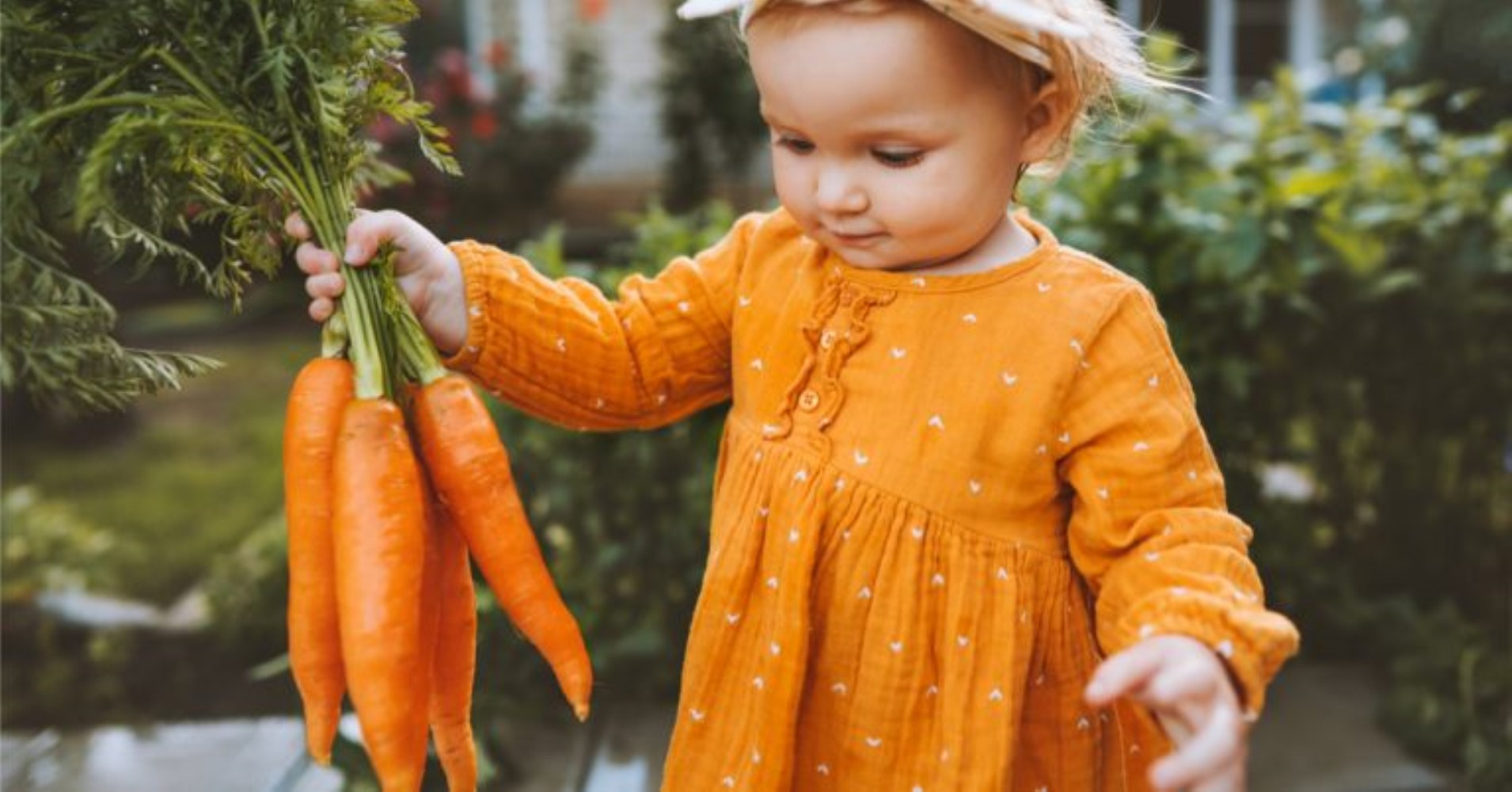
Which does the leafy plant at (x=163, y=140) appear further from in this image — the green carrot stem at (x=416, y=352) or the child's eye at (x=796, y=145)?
the child's eye at (x=796, y=145)

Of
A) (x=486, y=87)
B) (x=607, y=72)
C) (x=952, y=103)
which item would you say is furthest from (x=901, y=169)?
(x=607, y=72)

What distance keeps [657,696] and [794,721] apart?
1.88m

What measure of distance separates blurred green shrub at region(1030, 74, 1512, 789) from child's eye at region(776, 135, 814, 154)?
60.9 inches

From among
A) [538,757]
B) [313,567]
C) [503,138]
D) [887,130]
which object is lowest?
[503,138]

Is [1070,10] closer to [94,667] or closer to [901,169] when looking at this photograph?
[901,169]

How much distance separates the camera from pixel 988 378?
1545 mm

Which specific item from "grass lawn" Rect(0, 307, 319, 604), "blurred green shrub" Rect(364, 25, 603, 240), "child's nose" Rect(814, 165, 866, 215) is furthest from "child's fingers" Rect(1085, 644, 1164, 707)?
"blurred green shrub" Rect(364, 25, 603, 240)

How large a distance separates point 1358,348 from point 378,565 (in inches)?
108

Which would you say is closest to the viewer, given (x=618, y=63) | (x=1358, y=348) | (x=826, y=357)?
(x=826, y=357)

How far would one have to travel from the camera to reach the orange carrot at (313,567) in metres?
1.55

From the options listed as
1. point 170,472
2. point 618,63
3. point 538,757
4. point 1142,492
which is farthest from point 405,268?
point 618,63

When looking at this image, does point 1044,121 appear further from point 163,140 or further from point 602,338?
point 163,140

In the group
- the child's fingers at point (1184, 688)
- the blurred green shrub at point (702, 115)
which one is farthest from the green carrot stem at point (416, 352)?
the blurred green shrub at point (702, 115)

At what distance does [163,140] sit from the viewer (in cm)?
140
